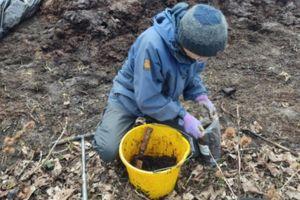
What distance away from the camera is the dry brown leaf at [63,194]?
10.8 feet

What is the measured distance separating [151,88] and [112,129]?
64 cm

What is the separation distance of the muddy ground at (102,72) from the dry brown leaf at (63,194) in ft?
0.15

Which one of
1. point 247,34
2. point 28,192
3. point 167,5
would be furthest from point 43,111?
point 247,34

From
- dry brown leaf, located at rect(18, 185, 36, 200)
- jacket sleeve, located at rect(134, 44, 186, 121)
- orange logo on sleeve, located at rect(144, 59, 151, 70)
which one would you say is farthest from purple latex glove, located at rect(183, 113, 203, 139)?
dry brown leaf, located at rect(18, 185, 36, 200)

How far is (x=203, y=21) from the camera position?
8.65 ft

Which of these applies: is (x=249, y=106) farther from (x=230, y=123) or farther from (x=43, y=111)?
(x=43, y=111)

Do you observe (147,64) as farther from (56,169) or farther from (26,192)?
(26,192)

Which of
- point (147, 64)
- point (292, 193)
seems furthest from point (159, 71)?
point (292, 193)

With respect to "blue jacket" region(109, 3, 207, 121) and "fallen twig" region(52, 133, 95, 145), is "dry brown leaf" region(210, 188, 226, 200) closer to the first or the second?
"blue jacket" region(109, 3, 207, 121)

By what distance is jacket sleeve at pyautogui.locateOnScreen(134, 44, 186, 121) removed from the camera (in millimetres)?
2979

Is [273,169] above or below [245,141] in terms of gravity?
below

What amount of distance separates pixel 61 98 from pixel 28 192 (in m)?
1.24

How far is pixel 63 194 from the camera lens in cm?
331

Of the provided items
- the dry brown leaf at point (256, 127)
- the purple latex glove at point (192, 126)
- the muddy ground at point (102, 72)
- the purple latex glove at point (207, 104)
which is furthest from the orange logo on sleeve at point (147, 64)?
the dry brown leaf at point (256, 127)
